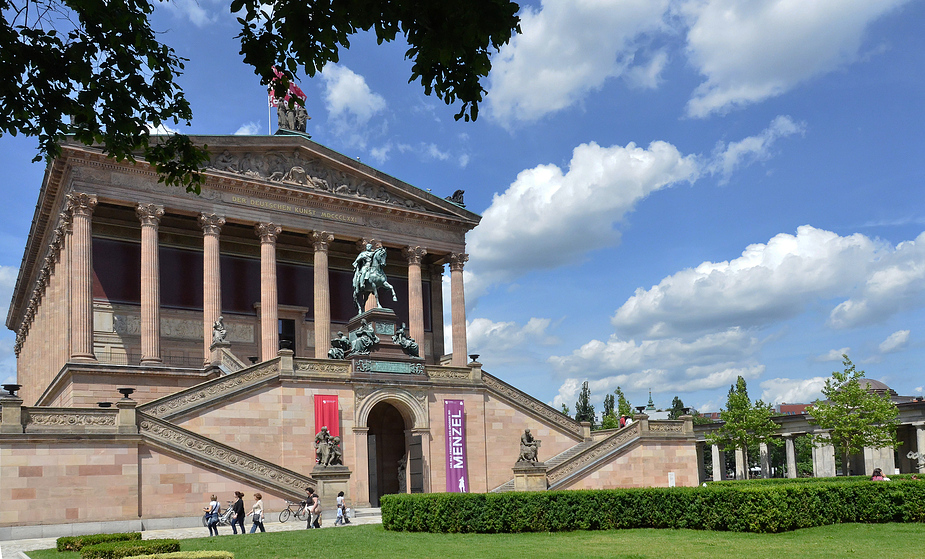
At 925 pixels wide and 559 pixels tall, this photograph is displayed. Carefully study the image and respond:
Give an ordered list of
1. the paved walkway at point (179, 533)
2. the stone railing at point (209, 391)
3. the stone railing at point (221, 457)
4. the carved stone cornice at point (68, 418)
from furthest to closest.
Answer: the stone railing at point (209, 391) → the stone railing at point (221, 457) → the carved stone cornice at point (68, 418) → the paved walkway at point (179, 533)

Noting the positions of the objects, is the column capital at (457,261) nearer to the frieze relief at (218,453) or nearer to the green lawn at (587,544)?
the frieze relief at (218,453)

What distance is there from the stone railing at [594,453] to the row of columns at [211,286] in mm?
15079

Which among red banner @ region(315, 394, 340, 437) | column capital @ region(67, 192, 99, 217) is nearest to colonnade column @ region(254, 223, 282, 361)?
column capital @ region(67, 192, 99, 217)

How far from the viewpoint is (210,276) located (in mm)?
46656

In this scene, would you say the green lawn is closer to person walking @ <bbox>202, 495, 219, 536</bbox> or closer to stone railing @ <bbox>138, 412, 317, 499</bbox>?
person walking @ <bbox>202, 495, 219, 536</bbox>

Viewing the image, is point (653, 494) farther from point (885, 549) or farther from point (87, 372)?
point (87, 372)

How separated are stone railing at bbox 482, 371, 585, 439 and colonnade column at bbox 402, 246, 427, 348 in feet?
38.4

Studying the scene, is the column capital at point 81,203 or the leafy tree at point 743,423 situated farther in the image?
the leafy tree at point 743,423

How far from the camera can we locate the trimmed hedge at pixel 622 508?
22.7 metres

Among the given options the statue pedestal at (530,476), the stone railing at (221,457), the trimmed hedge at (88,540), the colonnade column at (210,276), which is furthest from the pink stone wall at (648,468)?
the trimmed hedge at (88,540)

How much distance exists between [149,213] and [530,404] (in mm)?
22658

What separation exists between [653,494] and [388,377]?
1828 centimetres

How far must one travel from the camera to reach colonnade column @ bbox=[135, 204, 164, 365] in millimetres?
43469

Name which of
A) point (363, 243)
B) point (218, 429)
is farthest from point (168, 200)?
point (218, 429)
